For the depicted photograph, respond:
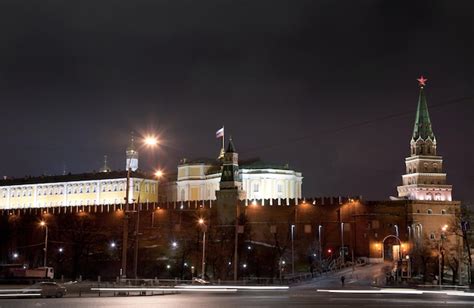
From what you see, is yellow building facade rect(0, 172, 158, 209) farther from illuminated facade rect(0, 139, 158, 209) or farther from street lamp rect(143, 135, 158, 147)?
street lamp rect(143, 135, 158, 147)

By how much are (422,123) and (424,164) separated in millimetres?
6695

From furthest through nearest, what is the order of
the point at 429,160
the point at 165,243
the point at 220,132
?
the point at 429,160 < the point at 220,132 < the point at 165,243

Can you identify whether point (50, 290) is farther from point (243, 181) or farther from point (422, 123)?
point (422, 123)

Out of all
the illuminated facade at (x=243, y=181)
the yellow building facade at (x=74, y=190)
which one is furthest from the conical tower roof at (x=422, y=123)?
the yellow building facade at (x=74, y=190)

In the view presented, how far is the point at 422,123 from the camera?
116250 millimetres

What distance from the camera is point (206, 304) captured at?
27.2 meters

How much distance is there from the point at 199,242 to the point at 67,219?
→ 1050 inches

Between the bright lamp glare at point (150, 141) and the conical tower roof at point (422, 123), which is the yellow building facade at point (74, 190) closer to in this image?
the conical tower roof at point (422, 123)

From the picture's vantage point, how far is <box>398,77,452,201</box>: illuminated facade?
11556 centimetres

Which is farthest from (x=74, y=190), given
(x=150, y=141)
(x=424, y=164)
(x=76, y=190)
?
(x=150, y=141)

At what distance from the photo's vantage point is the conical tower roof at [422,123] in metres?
116

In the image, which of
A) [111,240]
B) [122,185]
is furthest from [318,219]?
[122,185]

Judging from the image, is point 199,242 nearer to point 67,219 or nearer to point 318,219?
point 318,219

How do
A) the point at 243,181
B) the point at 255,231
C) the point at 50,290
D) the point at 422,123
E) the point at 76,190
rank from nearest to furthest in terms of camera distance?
the point at 50,290 → the point at 255,231 → the point at 422,123 → the point at 243,181 → the point at 76,190
